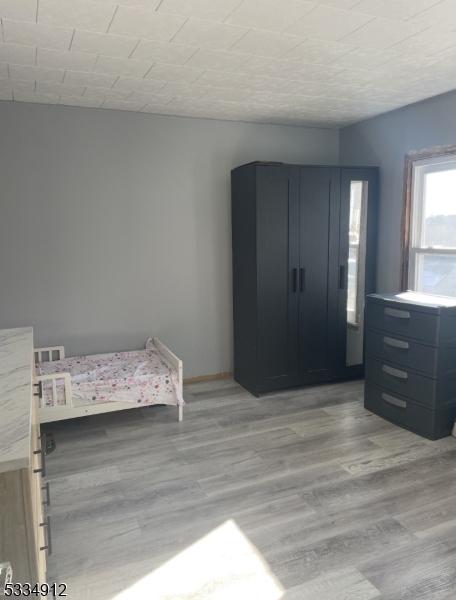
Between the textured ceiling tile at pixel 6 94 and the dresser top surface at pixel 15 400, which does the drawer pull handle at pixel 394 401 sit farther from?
the textured ceiling tile at pixel 6 94

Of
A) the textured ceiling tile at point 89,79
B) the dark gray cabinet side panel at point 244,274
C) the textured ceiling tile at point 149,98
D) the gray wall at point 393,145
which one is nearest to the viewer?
the textured ceiling tile at point 89,79

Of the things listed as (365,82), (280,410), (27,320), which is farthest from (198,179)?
(280,410)

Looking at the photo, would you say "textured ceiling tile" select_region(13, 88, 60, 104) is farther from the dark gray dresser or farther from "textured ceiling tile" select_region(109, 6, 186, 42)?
the dark gray dresser

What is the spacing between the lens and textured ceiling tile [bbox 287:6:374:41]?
215 centimetres

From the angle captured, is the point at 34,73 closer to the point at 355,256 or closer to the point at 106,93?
the point at 106,93

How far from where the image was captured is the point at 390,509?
7.88ft

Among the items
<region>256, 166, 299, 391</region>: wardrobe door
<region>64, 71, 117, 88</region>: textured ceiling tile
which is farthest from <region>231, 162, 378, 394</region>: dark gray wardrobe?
<region>64, 71, 117, 88</region>: textured ceiling tile

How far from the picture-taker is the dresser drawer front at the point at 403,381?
3.12 m

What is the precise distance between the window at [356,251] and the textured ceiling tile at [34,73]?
253cm

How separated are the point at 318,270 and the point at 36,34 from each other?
270cm

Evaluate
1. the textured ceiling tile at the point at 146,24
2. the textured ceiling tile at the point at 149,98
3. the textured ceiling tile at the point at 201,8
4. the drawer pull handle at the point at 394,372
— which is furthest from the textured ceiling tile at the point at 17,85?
the drawer pull handle at the point at 394,372

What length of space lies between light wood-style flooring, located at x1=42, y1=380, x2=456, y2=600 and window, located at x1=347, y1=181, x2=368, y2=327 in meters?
1.01

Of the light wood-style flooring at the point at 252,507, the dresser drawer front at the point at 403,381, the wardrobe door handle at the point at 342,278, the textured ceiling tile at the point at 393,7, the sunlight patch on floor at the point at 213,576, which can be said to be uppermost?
the textured ceiling tile at the point at 393,7

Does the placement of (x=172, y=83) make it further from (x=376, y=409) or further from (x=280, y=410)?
(x=376, y=409)
